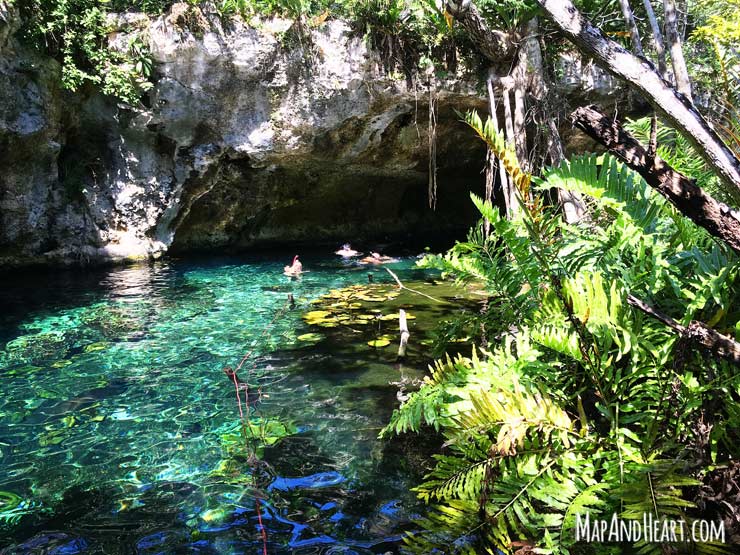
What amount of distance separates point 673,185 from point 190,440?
11.2 ft

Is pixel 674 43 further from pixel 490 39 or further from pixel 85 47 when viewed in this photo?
pixel 85 47

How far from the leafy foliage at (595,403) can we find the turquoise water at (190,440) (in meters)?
0.61

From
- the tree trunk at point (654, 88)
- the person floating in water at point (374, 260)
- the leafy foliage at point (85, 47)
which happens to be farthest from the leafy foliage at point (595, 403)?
the leafy foliage at point (85, 47)

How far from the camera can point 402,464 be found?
340 centimetres

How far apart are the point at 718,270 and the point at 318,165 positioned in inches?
482

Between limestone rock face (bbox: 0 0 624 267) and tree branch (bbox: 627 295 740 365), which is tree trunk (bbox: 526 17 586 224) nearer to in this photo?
limestone rock face (bbox: 0 0 624 267)

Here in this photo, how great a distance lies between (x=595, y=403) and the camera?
256 centimetres

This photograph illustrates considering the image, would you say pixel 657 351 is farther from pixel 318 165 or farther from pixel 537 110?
pixel 318 165

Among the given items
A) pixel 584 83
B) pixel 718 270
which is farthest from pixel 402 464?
pixel 584 83

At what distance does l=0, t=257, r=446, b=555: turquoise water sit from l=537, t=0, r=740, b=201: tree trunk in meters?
2.25

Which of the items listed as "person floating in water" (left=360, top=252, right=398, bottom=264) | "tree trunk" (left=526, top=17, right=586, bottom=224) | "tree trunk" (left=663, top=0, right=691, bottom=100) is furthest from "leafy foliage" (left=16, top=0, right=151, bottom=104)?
"tree trunk" (left=663, top=0, right=691, bottom=100)

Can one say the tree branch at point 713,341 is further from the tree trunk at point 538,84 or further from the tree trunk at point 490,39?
the tree trunk at point 490,39

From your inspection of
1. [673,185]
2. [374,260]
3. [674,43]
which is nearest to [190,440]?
[673,185]

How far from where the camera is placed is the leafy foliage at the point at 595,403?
7.16 feet
